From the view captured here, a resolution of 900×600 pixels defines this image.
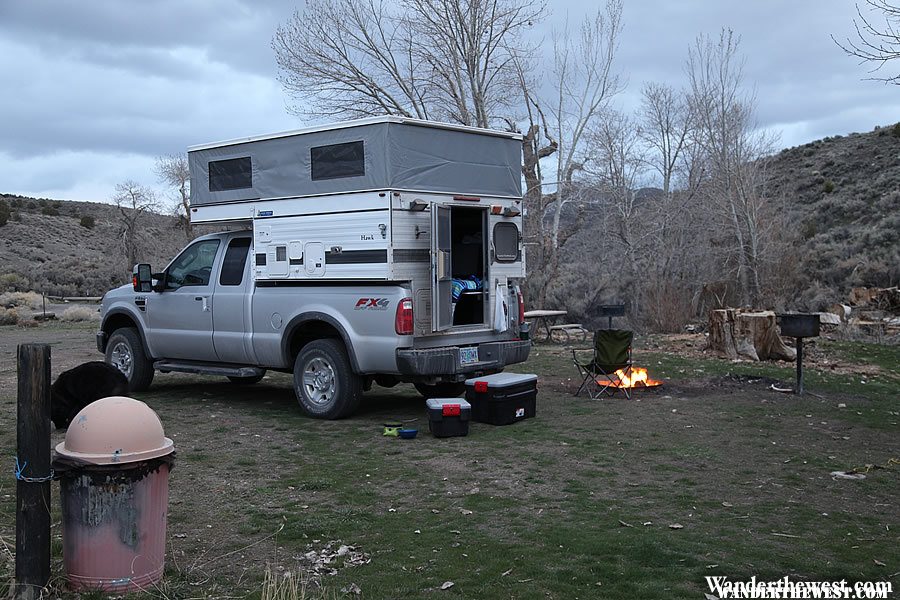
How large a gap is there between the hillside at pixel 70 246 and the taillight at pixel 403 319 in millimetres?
32525

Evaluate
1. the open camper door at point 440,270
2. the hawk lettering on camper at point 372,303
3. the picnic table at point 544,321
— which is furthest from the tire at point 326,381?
the picnic table at point 544,321

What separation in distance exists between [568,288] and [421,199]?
58.7 feet

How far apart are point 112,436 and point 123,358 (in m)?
7.31

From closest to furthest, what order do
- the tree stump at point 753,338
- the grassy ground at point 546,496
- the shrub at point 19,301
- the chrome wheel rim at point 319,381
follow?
the grassy ground at point 546,496, the chrome wheel rim at point 319,381, the tree stump at point 753,338, the shrub at point 19,301

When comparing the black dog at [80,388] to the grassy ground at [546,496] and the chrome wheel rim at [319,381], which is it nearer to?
the grassy ground at [546,496]

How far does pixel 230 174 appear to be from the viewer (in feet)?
32.8

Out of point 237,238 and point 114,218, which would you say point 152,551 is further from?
point 114,218

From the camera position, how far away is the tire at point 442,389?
1042cm

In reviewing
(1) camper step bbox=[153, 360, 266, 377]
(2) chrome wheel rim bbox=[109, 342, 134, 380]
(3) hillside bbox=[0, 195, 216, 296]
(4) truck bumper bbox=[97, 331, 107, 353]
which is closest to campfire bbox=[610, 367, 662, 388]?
(1) camper step bbox=[153, 360, 266, 377]

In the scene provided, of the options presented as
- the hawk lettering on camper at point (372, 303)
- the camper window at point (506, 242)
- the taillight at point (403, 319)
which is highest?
the camper window at point (506, 242)

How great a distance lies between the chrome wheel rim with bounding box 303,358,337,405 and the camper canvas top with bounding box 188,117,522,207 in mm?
1802

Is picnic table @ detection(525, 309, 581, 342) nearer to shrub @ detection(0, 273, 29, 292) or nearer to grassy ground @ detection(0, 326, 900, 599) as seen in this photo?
grassy ground @ detection(0, 326, 900, 599)

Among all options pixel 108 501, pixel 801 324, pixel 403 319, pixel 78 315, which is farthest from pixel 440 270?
pixel 78 315

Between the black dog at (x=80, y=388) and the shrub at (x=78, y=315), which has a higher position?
the shrub at (x=78, y=315)
